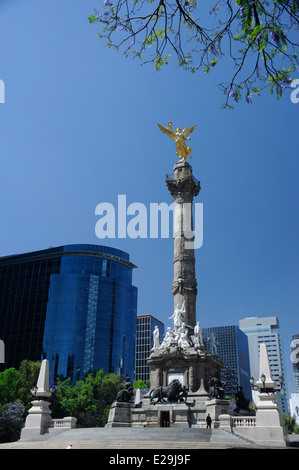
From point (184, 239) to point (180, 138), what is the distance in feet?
37.0

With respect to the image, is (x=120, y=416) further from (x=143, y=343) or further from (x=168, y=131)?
(x=143, y=343)

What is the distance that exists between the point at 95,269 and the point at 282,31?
3502 inches

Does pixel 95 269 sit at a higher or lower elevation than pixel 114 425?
higher

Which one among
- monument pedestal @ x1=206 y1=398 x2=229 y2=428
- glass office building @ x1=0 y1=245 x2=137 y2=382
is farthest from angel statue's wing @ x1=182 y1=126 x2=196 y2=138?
glass office building @ x1=0 y1=245 x2=137 y2=382

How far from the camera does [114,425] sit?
27.8 metres

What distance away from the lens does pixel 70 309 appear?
3479 inches

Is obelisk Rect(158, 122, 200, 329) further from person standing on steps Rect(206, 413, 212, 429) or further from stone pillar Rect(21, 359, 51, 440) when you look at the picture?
stone pillar Rect(21, 359, 51, 440)

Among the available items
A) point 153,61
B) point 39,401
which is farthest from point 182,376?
point 153,61

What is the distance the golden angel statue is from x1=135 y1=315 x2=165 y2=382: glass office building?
8520cm

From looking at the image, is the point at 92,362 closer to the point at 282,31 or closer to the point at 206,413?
the point at 206,413

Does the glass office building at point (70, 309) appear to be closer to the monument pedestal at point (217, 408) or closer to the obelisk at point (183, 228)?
the obelisk at point (183, 228)

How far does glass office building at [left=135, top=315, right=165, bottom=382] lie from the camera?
118 m

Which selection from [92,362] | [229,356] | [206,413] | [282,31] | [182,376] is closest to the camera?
[282,31]

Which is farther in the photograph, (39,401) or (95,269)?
(95,269)
